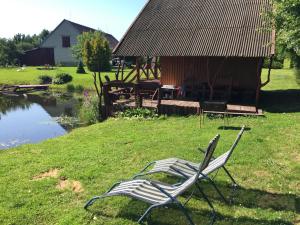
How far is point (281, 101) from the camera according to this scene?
17656 millimetres

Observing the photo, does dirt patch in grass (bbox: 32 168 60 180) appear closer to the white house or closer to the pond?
the pond

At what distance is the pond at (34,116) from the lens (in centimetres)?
1585

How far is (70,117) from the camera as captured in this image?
66.2 ft

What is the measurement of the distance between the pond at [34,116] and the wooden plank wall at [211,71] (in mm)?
5799

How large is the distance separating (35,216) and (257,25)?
13798 mm

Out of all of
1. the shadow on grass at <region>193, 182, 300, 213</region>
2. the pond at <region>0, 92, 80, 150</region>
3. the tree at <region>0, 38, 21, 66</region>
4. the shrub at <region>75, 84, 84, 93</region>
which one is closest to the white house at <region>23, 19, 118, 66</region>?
the tree at <region>0, 38, 21, 66</region>

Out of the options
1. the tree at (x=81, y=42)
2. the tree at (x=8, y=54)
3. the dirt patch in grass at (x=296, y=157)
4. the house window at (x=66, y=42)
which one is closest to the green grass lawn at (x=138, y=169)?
the dirt patch in grass at (x=296, y=157)

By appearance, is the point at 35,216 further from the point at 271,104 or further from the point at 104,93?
the point at 271,104

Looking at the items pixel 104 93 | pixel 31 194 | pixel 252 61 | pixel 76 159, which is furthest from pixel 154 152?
pixel 252 61

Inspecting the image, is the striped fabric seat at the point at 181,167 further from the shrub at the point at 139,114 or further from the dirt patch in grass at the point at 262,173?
the shrub at the point at 139,114

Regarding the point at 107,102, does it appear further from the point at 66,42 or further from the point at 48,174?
the point at 66,42

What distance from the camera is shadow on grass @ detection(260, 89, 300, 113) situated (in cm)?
1555

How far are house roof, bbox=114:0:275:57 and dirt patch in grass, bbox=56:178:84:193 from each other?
1010 cm

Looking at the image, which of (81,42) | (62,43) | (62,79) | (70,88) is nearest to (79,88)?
(70,88)
